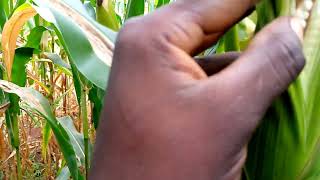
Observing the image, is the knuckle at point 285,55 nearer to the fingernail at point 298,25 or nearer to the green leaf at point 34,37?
the fingernail at point 298,25

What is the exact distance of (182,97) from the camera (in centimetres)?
38

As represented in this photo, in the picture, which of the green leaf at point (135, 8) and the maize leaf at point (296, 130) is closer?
the maize leaf at point (296, 130)

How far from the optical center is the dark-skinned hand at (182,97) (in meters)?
0.37

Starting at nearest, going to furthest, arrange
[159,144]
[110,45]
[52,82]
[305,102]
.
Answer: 1. [159,144]
2. [305,102]
3. [110,45]
4. [52,82]

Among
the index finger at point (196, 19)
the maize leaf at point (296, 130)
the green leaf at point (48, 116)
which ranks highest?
the index finger at point (196, 19)

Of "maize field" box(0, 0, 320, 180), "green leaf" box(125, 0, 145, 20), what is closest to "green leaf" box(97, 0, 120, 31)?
"maize field" box(0, 0, 320, 180)

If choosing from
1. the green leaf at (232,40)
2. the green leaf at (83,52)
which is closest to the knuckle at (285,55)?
the green leaf at (232,40)

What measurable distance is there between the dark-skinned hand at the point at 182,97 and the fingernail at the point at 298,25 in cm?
1

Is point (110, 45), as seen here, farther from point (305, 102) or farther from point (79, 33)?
point (305, 102)

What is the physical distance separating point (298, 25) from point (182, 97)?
13cm

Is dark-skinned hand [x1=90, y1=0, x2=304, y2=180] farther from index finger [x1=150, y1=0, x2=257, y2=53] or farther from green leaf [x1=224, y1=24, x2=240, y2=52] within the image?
green leaf [x1=224, y1=24, x2=240, y2=52]

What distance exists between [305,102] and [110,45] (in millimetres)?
331

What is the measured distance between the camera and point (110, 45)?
74 centimetres

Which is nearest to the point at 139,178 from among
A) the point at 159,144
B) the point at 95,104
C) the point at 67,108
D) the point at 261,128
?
the point at 159,144
